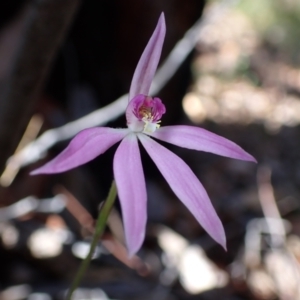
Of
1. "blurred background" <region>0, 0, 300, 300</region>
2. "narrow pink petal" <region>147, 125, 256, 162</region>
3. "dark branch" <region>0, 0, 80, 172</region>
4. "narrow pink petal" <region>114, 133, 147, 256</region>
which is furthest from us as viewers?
"blurred background" <region>0, 0, 300, 300</region>

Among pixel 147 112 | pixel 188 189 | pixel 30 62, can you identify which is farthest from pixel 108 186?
pixel 188 189

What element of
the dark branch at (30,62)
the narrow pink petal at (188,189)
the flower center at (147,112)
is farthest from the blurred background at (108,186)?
the narrow pink petal at (188,189)

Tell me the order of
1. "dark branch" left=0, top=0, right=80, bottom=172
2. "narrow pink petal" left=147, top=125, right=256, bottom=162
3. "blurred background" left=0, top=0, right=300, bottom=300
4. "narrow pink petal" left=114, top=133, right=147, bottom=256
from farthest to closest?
"blurred background" left=0, top=0, right=300, bottom=300
"dark branch" left=0, top=0, right=80, bottom=172
"narrow pink petal" left=147, top=125, right=256, bottom=162
"narrow pink petal" left=114, top=133, right=147, bottom=256

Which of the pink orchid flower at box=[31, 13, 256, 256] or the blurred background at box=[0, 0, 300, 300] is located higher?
the pink orchid flower at box=[31, 13, 256, 256]

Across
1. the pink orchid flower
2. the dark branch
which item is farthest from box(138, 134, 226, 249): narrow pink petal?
the dark branch

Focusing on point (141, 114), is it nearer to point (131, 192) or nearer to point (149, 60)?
point (149, 60)

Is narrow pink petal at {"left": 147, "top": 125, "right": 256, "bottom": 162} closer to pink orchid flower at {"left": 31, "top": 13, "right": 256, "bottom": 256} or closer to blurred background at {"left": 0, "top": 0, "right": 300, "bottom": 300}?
pink orchid flower at {"left": 31, "top": 13, "right": 256, "bottom": 256}

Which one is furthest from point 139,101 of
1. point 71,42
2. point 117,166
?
point 71,42
